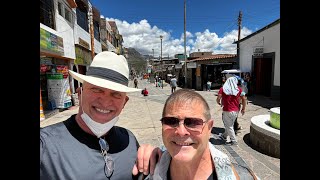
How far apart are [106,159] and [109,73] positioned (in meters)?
0.68

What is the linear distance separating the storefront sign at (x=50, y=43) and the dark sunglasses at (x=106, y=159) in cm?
978

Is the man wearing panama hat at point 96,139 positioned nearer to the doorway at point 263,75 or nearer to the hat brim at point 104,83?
the hat brim at point 104,83

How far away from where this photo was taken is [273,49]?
48.8 feet

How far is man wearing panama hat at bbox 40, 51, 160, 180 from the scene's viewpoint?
1526 millimetres

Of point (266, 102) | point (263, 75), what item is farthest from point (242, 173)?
point (263, 75)

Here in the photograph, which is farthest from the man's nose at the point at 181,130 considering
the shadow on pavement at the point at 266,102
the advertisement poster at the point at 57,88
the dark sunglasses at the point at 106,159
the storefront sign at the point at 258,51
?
the storefront sign at the point at 258,51

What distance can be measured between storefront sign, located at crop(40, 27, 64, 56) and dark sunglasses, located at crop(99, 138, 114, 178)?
32.1 feet

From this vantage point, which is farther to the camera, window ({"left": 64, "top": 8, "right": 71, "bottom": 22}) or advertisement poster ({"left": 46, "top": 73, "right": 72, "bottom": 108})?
window ({"left": 64, "top": 8, "right": 71, "bottom": 22})

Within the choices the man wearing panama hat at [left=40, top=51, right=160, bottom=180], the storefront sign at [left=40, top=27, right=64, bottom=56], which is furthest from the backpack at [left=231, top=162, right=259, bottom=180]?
the storefront sign at [left=40, top=27, right=64, bottom=56]

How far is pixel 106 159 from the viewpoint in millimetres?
1628

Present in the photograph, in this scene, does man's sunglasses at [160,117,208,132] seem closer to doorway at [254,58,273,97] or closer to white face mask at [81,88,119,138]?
white face mask at [81,88,119,138]

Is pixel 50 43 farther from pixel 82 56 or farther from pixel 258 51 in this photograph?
pixel 258 51
